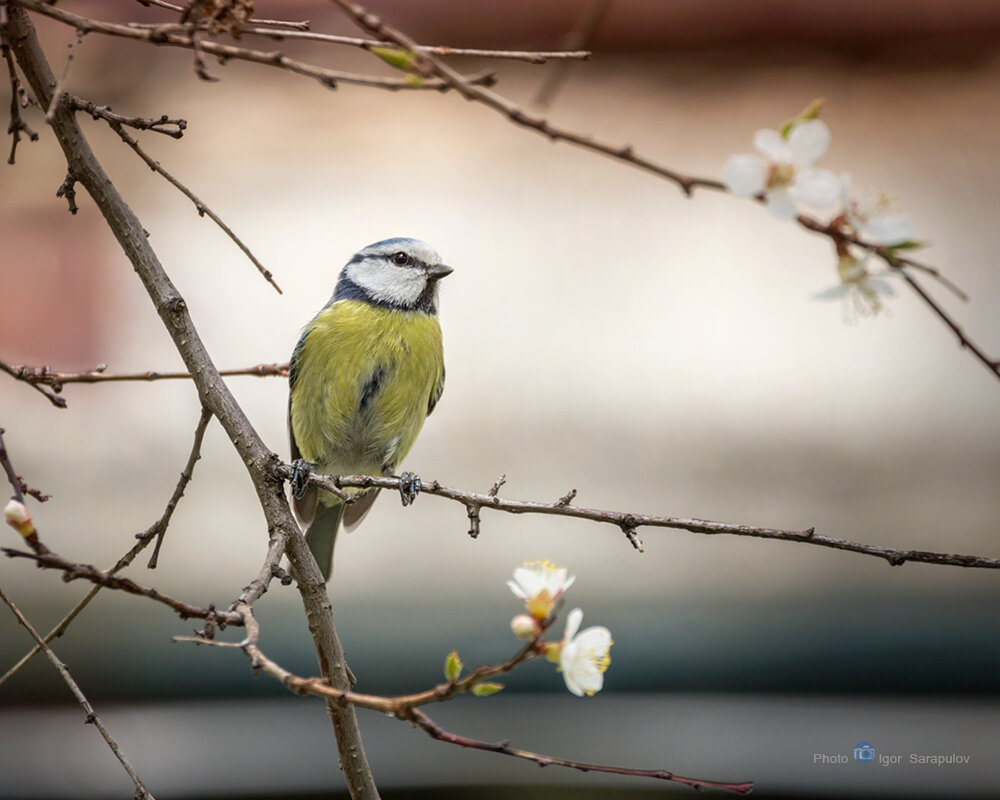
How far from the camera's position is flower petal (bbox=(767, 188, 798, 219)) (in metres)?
0.94

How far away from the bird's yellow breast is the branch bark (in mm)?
1260

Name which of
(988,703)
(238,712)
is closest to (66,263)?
(238,712)

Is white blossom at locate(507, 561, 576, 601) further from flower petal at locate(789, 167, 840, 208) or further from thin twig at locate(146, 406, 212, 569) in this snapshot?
thin twig at locate(146, 406, 212, 569)

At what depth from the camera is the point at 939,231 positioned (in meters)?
4.66

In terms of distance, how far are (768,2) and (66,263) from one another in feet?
10.2

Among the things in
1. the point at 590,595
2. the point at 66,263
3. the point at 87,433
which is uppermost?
the point at 66,263

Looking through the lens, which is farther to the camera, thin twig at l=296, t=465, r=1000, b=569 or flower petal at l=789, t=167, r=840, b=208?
thin twig at l=296, t=465, r=1000, b=569

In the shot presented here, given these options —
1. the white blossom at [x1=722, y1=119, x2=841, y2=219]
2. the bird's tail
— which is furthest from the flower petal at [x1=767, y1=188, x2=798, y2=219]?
the bird's tail

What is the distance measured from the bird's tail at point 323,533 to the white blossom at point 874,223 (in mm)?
2312

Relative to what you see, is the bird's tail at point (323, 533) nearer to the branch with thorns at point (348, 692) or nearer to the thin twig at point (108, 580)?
the branch with thorns at point (348, 692)

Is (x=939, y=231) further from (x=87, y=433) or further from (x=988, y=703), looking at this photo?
(x=87, y=433)

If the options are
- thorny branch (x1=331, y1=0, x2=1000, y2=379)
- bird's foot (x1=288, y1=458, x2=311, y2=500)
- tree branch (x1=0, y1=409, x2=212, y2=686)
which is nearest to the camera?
thorny branch (x1=331, y1=0, x2=1000, y2=379)

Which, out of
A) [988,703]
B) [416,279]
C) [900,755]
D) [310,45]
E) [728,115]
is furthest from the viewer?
[728,115]

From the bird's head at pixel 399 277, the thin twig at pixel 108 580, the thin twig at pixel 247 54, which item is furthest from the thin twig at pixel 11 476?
the bird's head at pixel 399 277
